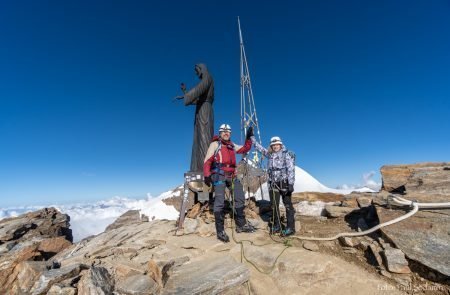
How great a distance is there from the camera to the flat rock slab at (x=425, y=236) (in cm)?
534

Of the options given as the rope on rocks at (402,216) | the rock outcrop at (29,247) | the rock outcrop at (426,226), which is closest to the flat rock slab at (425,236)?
the rock outcrop at (426,226)

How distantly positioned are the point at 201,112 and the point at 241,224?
221 inches

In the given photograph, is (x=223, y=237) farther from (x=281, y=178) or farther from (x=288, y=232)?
(x=281, y=178)

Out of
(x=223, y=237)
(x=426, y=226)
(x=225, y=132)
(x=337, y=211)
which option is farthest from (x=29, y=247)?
(x=426, y=226)

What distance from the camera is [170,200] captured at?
49.5m

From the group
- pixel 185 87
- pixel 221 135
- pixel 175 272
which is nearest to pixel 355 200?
pixel 221 135

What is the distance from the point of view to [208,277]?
5316mm

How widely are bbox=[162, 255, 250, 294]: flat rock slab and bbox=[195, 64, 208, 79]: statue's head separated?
28.3 feet

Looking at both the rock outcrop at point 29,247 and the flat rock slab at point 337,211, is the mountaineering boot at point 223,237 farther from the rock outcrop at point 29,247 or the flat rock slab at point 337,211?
the flat rock slab at point 337,211

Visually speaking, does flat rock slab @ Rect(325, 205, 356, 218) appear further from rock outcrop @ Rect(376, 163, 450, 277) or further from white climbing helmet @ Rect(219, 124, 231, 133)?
white climbing helmet @ Rect(219, 124, 231, 133)

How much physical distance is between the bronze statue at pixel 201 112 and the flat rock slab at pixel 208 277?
526cm

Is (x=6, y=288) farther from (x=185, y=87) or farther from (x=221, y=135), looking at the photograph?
(x=185, y=87)

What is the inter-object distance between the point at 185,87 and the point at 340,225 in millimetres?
8844

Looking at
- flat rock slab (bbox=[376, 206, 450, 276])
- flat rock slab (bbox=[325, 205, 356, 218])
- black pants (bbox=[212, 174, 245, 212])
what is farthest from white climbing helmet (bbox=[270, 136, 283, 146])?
flat rock slab (bbox=[376, 206, 450, 276])
